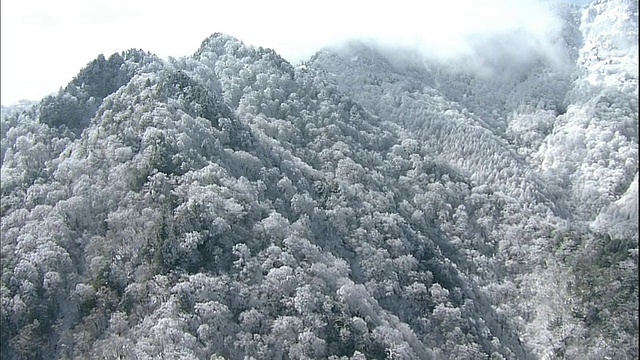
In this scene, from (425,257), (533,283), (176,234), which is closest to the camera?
(176,234)

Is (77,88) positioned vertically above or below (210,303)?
above

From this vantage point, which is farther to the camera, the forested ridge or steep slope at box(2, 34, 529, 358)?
the forested ridge

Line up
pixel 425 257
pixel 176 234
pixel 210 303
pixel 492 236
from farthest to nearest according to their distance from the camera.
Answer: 1. pixel 492 236
2. pixel 425 257
3. pixel 176 234
4. pixel 210 303

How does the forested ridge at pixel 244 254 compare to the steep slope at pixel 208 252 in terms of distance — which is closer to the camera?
the steep slope at pixel 208 252

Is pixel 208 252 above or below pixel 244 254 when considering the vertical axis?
below

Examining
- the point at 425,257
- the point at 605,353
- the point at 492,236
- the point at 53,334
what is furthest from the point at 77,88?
the point at 605,353

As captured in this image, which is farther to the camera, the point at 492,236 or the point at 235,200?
the point at 492,236

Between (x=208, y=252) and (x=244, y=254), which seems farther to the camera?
(x=244, y=254)

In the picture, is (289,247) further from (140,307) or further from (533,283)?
(533,283)

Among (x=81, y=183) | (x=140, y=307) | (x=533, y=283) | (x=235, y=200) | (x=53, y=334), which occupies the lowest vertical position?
(x=53, y=334)

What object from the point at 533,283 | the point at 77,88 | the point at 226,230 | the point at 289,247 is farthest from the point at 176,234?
the point at 533,283
